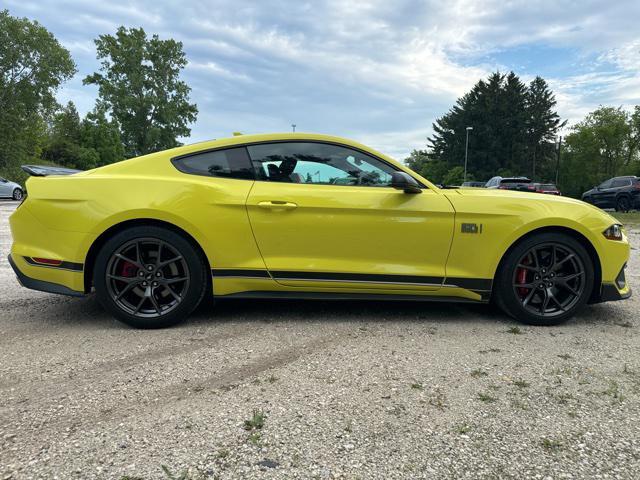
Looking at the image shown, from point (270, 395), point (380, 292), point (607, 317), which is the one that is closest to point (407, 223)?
point (380, 292)

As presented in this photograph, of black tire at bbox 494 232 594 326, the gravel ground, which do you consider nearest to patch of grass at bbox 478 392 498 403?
the gravel ground

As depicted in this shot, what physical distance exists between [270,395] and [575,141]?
6139cm

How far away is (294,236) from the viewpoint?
324 cm

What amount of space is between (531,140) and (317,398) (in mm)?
65499

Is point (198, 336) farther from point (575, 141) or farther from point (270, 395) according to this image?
point (575, 141)

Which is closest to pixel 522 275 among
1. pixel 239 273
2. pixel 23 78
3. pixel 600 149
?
pixel 239 273

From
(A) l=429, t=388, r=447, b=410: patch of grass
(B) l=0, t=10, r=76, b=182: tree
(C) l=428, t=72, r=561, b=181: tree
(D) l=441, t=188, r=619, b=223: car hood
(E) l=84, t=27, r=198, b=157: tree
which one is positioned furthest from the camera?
(C) l=428, t=72, r=561, b=181: tree

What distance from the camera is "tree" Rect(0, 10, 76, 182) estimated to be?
30.6m

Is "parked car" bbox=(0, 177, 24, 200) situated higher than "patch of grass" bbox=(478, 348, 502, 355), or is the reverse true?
"parked car" bbox=(0, 177, 24, 200)

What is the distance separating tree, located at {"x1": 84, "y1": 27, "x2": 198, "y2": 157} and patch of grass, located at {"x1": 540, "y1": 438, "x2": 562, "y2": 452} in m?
48.3

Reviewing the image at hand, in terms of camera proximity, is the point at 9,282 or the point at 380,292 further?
the point at 9,282

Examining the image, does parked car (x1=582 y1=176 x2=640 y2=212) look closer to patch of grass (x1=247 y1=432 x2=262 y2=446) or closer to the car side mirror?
the car side mirror

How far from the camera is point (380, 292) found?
11.0 ft

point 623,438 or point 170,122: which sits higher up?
point 170,122
